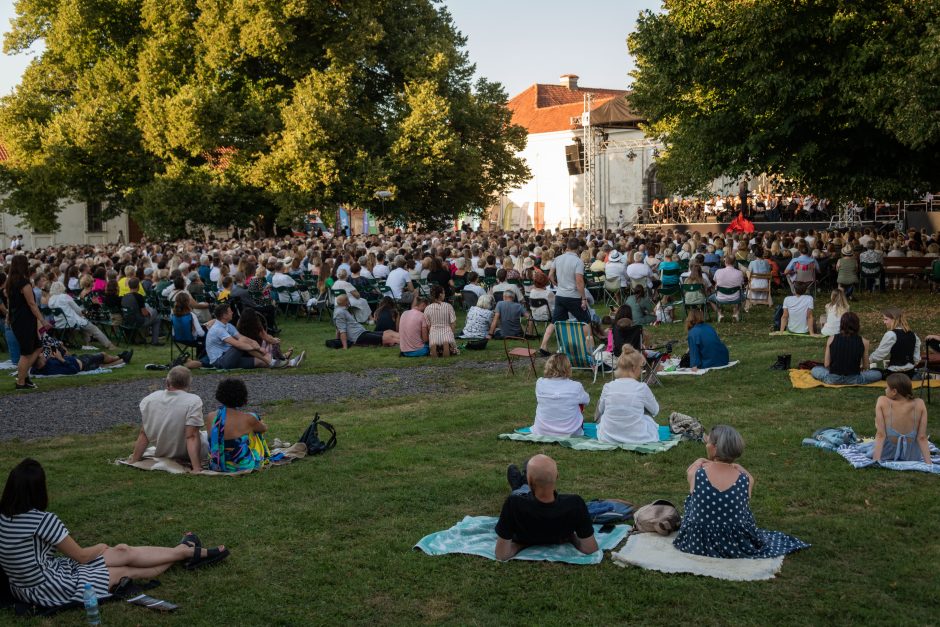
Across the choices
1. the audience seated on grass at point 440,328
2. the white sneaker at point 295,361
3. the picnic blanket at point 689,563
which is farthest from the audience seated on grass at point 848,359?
the white sneaker at point 295,361

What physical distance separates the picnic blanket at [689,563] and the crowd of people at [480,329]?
0.08 m

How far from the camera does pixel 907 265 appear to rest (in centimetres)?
2164

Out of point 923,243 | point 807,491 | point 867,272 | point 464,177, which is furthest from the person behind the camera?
point 464,177

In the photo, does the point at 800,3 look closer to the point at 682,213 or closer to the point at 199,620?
the point at 199,620

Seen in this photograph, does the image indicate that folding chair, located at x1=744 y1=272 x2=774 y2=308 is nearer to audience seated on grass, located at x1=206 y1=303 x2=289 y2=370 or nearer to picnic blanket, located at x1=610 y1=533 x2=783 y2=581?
audience seated on grass, located at x1=206 y1=303 x2=289 y2=370

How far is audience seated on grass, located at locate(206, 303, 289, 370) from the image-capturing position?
13875 millimetres

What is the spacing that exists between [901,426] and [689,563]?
2.94m

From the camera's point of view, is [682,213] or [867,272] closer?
[867,272]

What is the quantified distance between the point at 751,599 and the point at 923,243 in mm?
21280

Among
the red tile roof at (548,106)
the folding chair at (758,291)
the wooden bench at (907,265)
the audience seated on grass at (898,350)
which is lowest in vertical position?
the audience seated on grass at (898,350)

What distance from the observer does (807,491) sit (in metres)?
7.04

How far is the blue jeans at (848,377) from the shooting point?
1094 centimetres

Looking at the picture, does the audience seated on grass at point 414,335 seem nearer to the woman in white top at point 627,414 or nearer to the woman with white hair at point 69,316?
the woman with white hair at point 69,316

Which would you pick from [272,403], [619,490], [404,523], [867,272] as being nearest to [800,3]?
[867,272]
